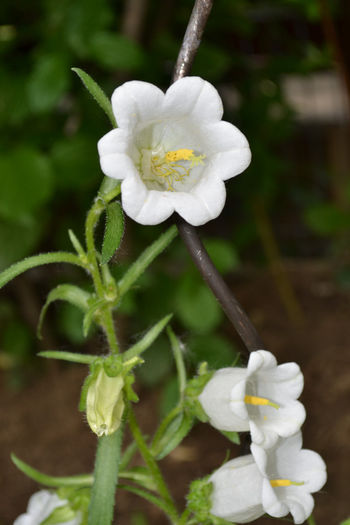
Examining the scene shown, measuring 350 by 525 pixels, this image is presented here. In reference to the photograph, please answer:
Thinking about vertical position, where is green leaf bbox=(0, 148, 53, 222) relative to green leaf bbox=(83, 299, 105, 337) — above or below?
above

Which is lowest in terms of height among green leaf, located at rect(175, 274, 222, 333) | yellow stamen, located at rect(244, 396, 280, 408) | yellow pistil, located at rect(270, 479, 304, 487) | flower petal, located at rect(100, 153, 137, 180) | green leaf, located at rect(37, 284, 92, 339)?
yellow pistil, located at rect(270, 479, 304, 487)

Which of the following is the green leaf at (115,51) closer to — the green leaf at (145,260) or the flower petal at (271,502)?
the green leaf at (145,260)

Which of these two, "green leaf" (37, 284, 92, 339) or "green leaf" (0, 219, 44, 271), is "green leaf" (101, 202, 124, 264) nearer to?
"green leaf" (37, 284, 92, 339)

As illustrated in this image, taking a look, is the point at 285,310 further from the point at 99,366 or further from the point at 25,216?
the point at 99,366

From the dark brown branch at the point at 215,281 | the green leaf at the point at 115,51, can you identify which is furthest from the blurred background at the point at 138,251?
the dark brown branch at the point at 215,281

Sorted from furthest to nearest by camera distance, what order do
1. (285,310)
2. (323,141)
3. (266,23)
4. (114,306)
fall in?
(323,141)
(266,23)
(285,310)
(114,306)

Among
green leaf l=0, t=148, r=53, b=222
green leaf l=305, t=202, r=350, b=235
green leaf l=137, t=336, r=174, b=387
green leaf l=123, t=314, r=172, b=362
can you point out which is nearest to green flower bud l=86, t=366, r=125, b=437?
green leaf l=123, t=314, r=172, b=362

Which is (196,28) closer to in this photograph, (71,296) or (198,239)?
(198,239)

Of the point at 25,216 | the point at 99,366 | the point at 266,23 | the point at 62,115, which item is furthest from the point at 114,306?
the point at 266,23
